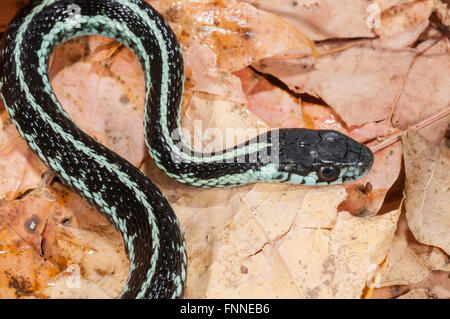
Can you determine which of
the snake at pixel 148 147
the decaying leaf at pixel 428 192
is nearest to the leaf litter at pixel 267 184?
the decaying leaf at pixel 428 192

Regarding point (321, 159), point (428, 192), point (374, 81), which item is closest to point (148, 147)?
point (321, 159)

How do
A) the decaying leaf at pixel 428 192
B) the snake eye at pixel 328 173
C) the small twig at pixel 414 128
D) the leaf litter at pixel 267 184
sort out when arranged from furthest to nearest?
1. the small twig at pixel 414 128
2. the snake eye at pixel 328 173
3. the decaying leaf at pixel 428 192
4. the leaf litter at pixel 267 184

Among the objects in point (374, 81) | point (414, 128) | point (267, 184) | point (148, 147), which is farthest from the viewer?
point (374, 81)

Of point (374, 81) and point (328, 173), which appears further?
point (374, 81)

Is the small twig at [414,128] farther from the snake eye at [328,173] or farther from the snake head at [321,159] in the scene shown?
the snake eye at [328,173]

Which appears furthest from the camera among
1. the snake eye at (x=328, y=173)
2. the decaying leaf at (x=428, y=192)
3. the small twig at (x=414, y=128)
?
the small twig at (x=414, y=128)

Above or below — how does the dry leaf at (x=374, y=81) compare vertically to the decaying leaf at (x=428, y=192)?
above

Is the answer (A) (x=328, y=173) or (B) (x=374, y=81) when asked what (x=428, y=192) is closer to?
(A) (x=328, y=173)

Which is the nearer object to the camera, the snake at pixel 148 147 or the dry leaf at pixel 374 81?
the snake at pixel 148 147
